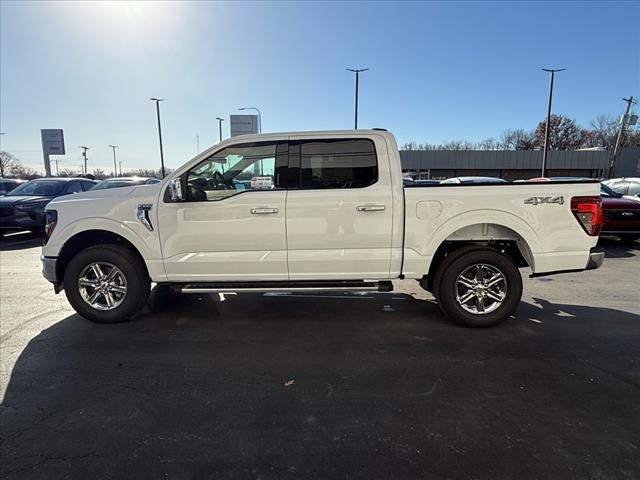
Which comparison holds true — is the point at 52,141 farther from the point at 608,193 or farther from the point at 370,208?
the point at 608,193

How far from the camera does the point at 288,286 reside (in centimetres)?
429

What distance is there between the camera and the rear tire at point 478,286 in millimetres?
4238

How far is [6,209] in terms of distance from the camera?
33.4 ft

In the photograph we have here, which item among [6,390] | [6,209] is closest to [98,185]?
[6,209]

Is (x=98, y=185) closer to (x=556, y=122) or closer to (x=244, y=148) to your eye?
(x=244, y=148)

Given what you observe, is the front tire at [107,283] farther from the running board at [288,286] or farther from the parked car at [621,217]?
the parked car at [621,217]

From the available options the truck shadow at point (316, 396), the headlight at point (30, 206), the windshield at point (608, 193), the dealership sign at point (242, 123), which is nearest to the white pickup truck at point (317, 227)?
the truck shadow at point (316, 396)

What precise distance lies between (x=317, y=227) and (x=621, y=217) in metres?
9.15

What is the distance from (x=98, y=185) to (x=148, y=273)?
10.4 m

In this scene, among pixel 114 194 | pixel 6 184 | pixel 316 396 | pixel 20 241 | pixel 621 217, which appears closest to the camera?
pixel 316 396

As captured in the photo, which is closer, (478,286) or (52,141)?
(478,286)

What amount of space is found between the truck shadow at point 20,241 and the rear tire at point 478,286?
1057 cm

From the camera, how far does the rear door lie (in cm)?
410

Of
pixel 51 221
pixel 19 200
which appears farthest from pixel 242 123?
pixel 51 221
